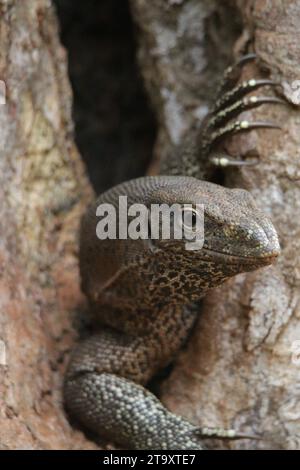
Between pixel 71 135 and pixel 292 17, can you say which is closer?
pixel 292 17

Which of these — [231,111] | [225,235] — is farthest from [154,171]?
[225,235]

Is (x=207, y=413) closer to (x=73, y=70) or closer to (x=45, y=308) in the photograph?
(x=45, y=308)

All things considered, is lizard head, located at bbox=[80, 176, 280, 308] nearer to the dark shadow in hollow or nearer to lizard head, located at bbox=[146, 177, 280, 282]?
lizard head, located at bbox=[146, 177, 280, 282]

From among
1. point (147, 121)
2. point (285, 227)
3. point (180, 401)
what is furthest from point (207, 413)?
point (147, 121)

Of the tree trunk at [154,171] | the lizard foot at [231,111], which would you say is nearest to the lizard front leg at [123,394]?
the tree trunk at [154,171]

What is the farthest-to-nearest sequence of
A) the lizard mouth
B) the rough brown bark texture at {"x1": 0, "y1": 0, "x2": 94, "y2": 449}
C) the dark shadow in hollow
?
the dark shadow in hollow → the rough brown bark texture at {"x1": 0, "y1": 0, "x2": 94, "y2": 449} → the lizard mouth

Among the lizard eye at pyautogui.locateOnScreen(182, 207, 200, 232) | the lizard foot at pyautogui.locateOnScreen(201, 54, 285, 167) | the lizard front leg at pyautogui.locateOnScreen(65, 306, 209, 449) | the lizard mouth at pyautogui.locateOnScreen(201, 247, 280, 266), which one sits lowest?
the lizard front leg at pyautogui.locateOnScreen(65, 306, 209, 449)

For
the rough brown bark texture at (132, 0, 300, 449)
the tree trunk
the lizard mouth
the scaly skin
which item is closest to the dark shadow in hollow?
the tree trunk
